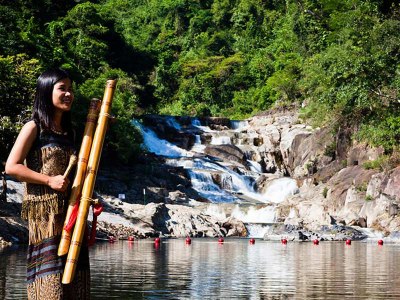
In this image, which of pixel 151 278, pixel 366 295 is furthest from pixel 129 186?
pixel 366 295

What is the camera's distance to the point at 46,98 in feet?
15.4

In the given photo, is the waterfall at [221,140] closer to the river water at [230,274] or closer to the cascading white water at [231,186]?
the cascading white water at [231,186]

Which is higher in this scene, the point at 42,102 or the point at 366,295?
the point at 42,102

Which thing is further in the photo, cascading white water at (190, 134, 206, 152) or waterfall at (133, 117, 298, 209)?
cascading white water at (190, 134, 206, 152)

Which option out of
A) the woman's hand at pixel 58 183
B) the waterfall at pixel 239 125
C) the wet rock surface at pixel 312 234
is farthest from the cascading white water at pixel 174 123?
the woman's hand at pixel 58 183

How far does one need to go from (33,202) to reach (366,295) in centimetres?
666

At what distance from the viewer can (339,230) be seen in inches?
1145

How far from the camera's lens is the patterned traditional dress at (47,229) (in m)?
4.44

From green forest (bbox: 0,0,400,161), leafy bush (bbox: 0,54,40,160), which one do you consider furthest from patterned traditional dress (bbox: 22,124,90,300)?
green forest (bbox: 0,0,400,161)

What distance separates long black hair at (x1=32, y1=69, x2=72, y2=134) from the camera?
4.61m

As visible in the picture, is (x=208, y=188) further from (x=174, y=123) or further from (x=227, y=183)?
(x=174, y=123)

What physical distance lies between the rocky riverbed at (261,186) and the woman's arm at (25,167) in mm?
17159

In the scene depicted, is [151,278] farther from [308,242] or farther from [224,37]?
[224,37]

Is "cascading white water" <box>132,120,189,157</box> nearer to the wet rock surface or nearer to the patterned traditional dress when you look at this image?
the wet rock surface
